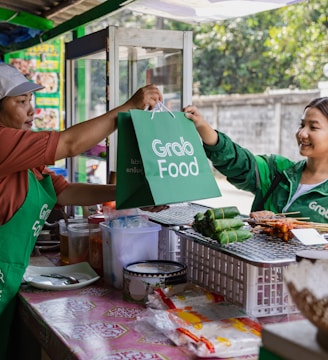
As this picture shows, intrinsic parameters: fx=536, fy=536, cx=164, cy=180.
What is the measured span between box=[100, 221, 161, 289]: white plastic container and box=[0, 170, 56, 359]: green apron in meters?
0.29

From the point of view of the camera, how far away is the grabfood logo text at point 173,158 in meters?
1.87

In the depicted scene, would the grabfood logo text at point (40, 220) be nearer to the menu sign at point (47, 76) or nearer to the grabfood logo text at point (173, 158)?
the grabfood logo text at point (173, 158)

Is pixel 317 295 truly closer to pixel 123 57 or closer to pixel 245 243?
pixel 245 243

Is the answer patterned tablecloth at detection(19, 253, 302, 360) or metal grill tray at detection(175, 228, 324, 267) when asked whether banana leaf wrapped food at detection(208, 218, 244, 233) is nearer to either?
metal grill tray at detection(175, 228, 324, 267)

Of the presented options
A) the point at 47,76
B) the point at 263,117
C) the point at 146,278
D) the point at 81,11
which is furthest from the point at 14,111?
the point at 263,117

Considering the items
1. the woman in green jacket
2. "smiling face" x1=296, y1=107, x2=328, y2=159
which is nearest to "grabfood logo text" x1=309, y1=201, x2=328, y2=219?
the woman in green jacket

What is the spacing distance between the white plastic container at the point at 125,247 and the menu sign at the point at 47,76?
382 cm

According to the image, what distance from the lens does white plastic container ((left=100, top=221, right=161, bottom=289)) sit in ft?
6.70

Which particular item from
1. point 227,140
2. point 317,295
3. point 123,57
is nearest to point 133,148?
point 227,140

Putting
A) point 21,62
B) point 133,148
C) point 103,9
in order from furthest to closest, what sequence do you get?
point 21,62 < point 103,9 < point 133,148

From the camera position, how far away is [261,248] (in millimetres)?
1777

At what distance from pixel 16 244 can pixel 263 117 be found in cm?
858

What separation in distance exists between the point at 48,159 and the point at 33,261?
0.77 meters

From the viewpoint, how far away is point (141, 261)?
2.02 meters
